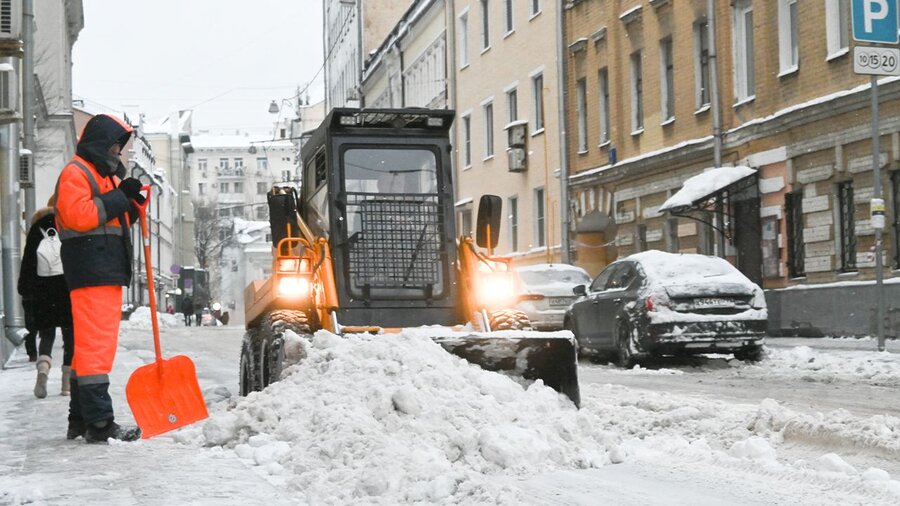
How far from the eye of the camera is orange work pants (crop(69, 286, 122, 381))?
8.15m

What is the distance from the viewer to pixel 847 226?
71.9 ft

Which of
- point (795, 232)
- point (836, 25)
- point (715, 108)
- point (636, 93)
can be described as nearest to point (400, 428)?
point (836, 25)

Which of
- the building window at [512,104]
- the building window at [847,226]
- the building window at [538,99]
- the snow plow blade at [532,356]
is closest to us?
the snow plow blade at [532,356]

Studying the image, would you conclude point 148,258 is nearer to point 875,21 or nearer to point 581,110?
point 875,21

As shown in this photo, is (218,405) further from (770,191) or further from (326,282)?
(770,191)

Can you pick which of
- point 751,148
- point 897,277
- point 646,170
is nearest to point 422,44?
point 646,170

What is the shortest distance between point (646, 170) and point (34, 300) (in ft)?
63.8

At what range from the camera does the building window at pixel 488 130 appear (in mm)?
42781

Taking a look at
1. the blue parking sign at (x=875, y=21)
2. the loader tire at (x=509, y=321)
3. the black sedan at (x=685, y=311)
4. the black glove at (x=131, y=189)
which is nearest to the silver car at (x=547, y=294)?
the black sedan at (x=685, y=311)

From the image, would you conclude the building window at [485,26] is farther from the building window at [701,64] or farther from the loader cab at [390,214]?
the loader cab at [390,214]

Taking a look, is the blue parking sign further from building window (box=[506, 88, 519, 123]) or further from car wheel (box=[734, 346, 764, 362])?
building window (box=[506, 88, 519, 123])

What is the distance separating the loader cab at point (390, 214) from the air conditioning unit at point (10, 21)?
4.71 meters

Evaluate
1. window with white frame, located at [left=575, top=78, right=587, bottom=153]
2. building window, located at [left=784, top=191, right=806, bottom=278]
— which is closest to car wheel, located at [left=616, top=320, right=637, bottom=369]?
building window, located at [left=784, top=191, right=806, bottom=278]

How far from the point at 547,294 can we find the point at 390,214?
1222 cm
